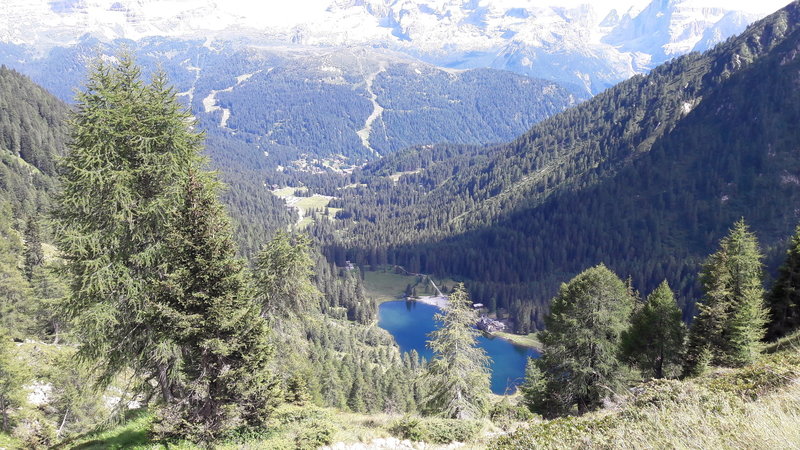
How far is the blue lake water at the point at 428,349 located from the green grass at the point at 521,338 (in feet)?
8.30

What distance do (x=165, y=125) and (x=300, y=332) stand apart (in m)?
15.7

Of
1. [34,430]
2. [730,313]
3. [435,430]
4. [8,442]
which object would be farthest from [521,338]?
[435,430]

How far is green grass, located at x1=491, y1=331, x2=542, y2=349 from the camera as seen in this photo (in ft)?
506

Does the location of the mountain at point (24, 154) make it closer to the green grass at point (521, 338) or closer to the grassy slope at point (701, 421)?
the green grass at point (521, 338)

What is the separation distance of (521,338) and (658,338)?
128 m

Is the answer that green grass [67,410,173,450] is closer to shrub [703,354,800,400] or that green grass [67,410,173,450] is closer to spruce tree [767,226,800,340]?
shrub [703,354,800,400]

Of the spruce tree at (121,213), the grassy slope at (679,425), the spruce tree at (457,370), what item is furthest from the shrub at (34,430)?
the spruce tree at (457,370)

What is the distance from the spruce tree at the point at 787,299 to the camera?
133ft

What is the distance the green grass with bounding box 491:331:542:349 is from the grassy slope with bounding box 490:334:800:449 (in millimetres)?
147378

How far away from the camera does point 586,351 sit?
36.6m

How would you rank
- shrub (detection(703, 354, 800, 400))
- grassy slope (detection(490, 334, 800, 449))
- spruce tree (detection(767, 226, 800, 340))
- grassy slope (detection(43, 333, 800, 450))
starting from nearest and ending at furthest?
1. grassy slope (detection(490, 334, 800, 449))
2. grassy slope (detection(43, 333, 800, 450))
3. shrub (detection(703, 354, 800, 400))
4. spruce tree (detection(767, 226, 800, 340))

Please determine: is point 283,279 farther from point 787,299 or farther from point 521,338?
point 521,338

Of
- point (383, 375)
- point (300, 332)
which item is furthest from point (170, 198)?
point (383, 375)

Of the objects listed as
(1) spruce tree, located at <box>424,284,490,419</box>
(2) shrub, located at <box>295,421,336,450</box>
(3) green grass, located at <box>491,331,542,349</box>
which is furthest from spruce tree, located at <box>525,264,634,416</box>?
(3) green grass, located at <box>491,331,542,349</box>
